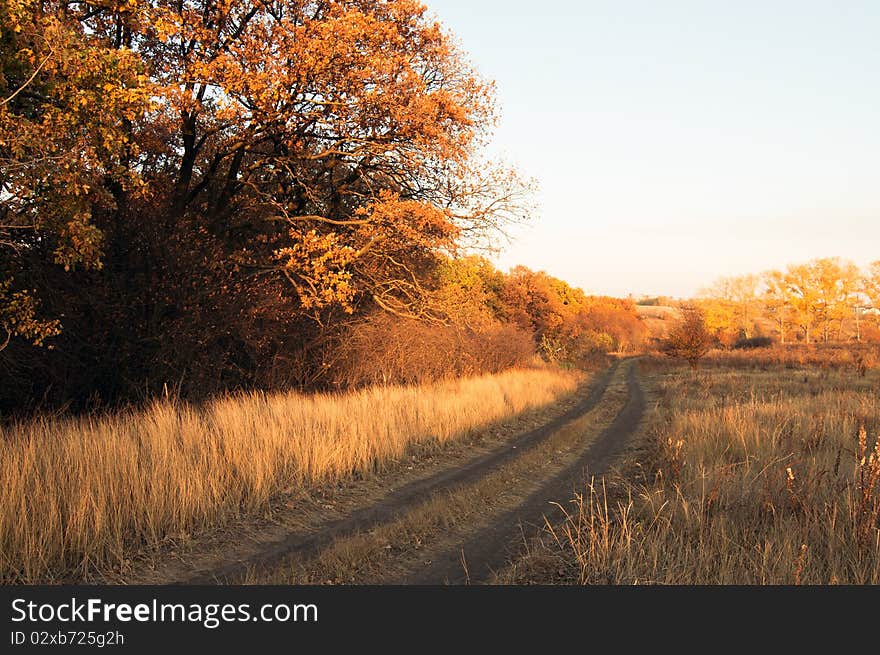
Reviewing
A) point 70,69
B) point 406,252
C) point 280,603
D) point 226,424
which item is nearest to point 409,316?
point 406,252

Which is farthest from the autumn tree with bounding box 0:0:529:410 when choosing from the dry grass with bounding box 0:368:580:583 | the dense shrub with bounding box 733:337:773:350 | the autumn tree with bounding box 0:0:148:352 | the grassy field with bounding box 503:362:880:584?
the dense shrub with bounding box 733:337:773:350

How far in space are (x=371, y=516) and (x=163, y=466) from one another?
2733 millimetres

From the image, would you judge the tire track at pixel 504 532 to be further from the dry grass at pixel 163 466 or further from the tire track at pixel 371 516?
the dry grass at pixel 163 466

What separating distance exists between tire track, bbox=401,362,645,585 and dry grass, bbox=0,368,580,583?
2.86 meters

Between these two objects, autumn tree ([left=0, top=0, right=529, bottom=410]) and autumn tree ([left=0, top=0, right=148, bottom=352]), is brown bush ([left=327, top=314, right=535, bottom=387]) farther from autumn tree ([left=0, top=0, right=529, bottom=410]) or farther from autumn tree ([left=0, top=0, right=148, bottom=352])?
autumn tree ([left=0, top=0, right=148, bottom=352])

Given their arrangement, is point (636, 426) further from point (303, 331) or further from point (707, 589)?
point (707, 589)

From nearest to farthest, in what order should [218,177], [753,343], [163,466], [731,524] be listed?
[731,524] → [163,466] → [218,177] → [753,343]

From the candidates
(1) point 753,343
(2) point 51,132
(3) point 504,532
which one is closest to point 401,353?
(2) point 51,132

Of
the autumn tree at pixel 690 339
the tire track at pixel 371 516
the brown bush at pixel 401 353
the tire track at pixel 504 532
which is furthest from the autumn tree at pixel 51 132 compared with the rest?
the autumn tree at pixel 690 339

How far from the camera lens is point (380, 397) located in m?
15.1

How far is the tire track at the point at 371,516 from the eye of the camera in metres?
5.45

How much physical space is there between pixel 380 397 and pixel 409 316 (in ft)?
12.9

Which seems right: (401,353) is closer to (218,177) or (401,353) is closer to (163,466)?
(218,177)

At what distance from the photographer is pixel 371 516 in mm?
7355
